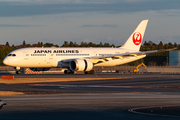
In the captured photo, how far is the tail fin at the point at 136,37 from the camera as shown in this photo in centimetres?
6388

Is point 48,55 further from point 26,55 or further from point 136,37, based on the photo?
point 136,37

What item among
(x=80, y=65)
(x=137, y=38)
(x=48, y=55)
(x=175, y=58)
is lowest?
(x=80, y=65)

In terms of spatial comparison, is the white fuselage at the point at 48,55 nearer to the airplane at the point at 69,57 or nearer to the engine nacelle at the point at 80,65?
the airplane at the point at 69,57

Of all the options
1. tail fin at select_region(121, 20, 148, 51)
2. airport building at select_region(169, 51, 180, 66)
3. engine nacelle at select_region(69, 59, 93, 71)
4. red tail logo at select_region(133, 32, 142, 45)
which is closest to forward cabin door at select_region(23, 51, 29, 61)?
engine nacelle at select_region(69, 59, 93, 71)

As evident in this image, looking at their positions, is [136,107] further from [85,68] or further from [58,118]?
[85,68]

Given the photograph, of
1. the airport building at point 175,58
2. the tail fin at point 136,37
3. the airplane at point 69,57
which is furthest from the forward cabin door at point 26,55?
the airport building at point 175,58

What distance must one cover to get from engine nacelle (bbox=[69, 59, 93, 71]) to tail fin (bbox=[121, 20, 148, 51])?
1174 centimetres

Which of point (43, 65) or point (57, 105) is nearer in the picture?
point (57, 105)

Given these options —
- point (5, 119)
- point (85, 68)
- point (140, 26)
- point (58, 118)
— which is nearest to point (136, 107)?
point (58, 118)

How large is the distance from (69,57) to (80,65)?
12.7 ft

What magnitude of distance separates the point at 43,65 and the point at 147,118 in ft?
141

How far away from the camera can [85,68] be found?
54.3m

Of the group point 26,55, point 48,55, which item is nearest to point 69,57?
point 48,55

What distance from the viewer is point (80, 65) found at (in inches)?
2104
